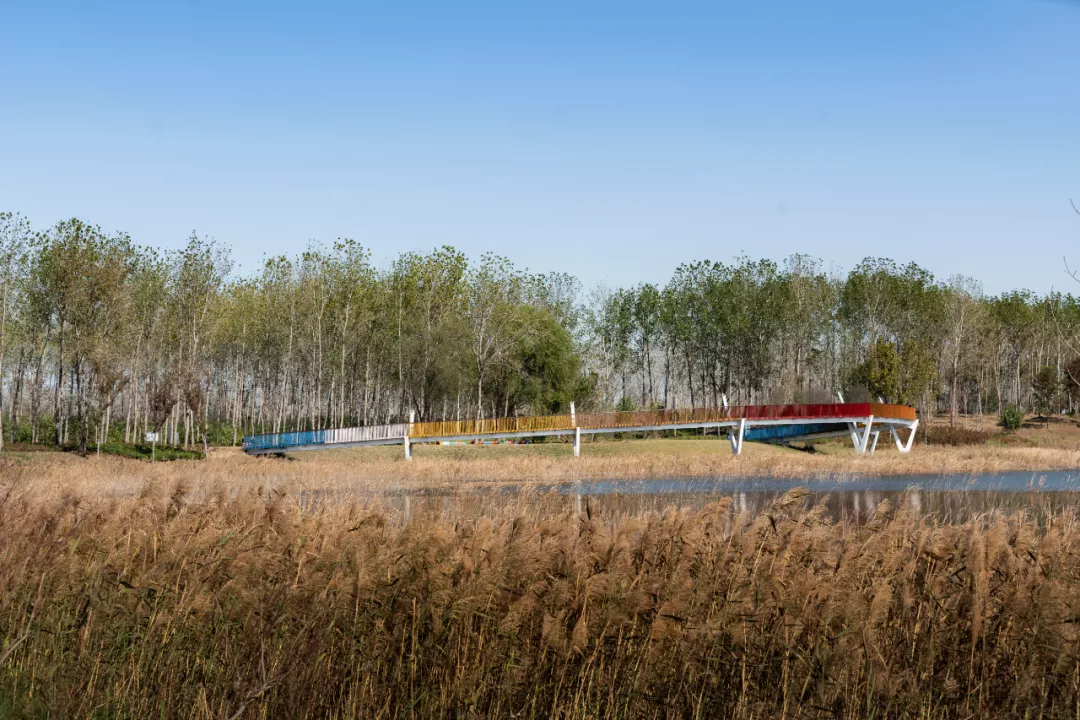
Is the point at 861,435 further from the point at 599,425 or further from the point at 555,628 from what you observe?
the point at 555,628

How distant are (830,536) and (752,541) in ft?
2.42

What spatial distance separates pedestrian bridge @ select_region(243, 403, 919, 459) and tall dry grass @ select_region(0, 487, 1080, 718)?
44.8 m

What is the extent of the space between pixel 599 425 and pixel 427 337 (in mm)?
14243

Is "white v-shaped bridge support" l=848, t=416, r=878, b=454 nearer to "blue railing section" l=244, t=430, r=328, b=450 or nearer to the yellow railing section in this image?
the yellow railing section

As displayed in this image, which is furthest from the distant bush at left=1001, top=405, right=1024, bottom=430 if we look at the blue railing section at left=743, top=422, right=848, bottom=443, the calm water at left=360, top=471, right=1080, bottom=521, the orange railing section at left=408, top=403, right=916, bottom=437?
the calm water at left=360, top=471, right=1080, bottom=521

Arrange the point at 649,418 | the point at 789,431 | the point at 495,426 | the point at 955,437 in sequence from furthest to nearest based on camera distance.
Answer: the point at 955,437 → the point at 789,431 → the point at 649,418 → the point at 495,426

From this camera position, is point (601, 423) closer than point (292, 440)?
Yes

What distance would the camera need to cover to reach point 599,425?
5438cm

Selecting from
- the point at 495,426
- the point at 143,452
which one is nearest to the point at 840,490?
the point at 495,426

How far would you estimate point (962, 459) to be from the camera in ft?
144

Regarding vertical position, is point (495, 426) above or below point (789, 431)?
above

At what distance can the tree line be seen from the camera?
53156 mm

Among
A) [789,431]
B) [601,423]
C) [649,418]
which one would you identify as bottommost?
[789,431]

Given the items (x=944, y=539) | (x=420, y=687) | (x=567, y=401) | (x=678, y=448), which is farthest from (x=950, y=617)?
(x=567, y=401)
